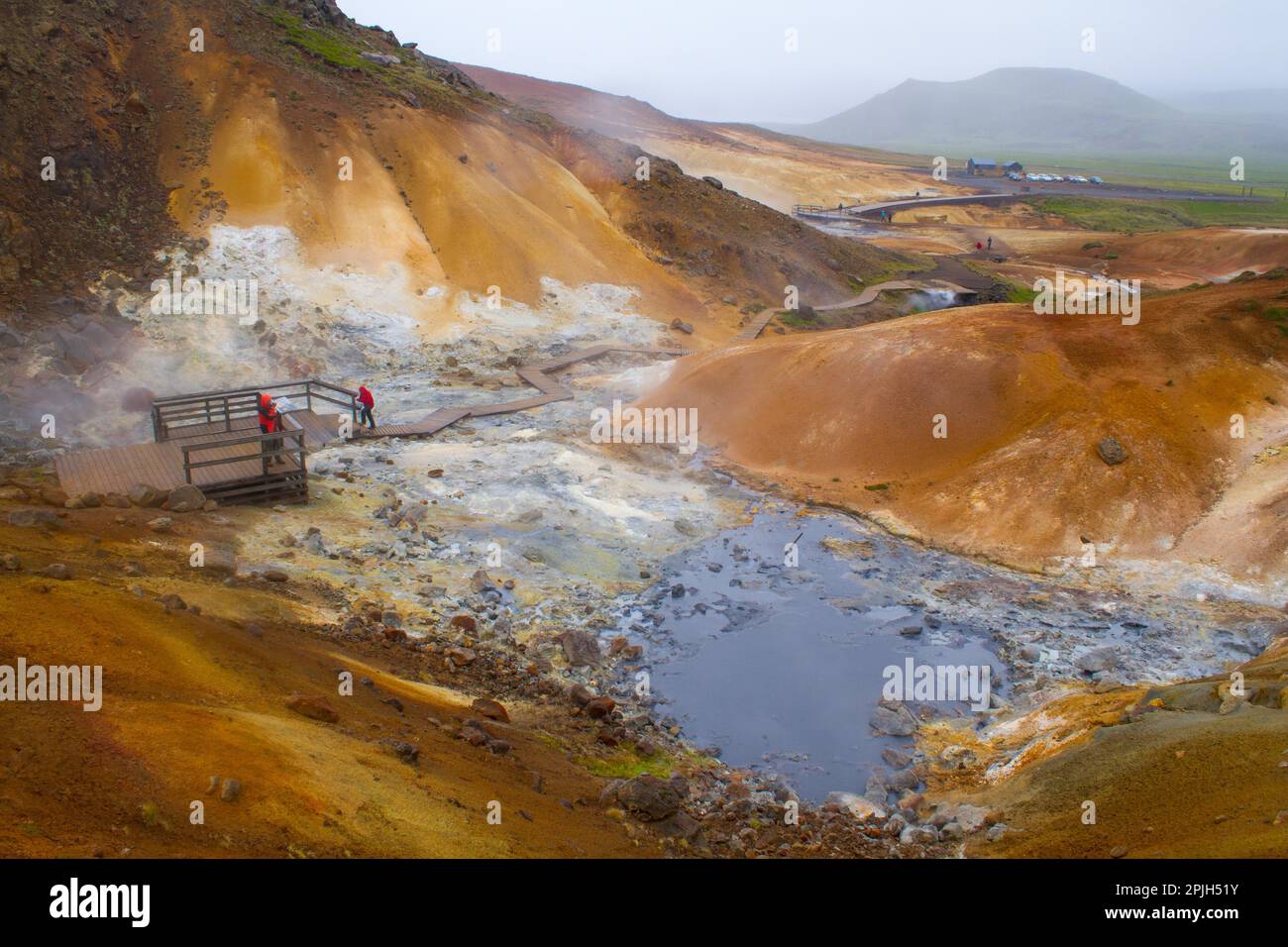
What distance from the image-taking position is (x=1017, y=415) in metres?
20.6

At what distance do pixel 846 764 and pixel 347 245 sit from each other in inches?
936

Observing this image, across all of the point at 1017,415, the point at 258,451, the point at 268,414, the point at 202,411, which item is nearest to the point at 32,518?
the point at 268,414

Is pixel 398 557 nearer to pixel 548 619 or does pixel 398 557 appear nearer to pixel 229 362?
pixel 548 619

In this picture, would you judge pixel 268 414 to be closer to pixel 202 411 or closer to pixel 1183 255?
pixel 202 411

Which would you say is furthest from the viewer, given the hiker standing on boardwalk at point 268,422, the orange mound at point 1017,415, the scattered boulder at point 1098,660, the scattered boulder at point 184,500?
the orange mound at point 1017,415

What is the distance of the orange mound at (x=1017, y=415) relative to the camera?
18.7 m

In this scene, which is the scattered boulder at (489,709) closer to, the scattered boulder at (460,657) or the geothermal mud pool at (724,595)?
the scattered boulder at (460,657)

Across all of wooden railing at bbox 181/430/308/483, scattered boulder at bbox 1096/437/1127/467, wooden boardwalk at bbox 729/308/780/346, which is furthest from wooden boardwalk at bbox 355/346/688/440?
scattered boulder at bbox 1096/437/1127/467

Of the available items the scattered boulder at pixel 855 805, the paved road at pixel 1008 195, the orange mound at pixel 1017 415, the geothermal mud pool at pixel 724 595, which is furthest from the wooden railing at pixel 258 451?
the paved road at pixel 1008 195

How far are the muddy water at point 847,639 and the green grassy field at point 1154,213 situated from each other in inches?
2304

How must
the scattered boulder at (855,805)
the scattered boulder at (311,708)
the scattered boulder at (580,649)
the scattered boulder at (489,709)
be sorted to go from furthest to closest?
the scattered boulder at (580,649)
the scattered boulder at (489,709)
the scattered boulder at (855,805)
the scattered boulder at (311,708)

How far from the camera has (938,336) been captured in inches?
909
